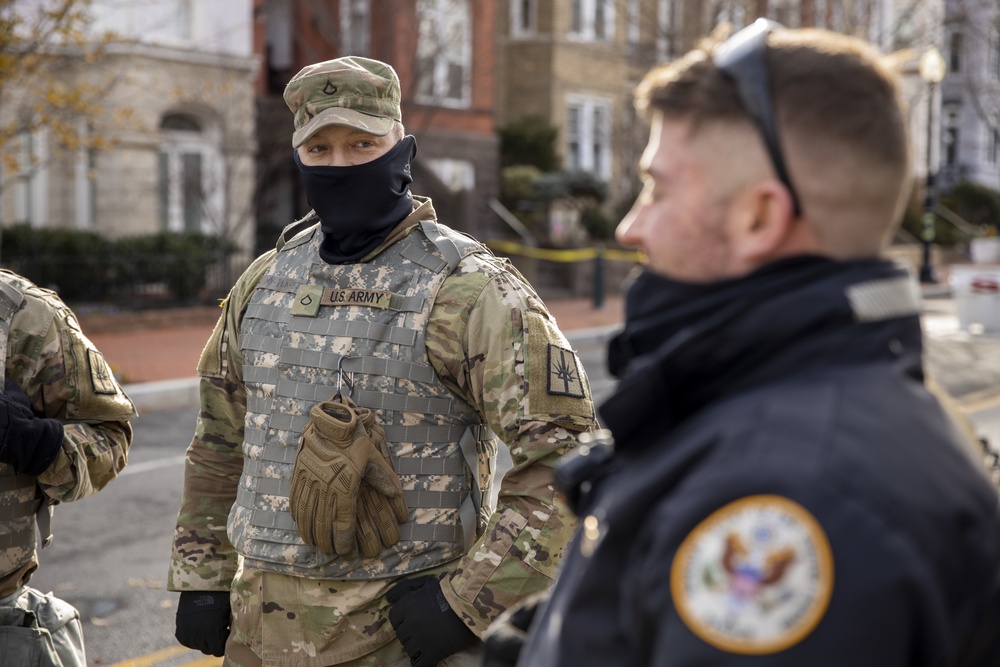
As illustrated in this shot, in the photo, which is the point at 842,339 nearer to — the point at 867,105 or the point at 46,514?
the point at 867,105

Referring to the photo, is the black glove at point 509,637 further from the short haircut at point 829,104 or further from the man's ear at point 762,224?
the short haircut at point 829,104

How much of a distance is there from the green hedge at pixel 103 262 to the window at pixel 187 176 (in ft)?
6.90

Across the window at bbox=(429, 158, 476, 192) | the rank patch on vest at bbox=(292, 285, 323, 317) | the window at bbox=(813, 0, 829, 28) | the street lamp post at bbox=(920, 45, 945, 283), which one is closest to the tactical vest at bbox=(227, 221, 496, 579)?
the rank patch on vest at bbox=(292, 285, 323, 317)

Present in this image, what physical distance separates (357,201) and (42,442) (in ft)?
3.53

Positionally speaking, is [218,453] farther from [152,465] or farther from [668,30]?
[668,30]

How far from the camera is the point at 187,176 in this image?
2045 centimetres

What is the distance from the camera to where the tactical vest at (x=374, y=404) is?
8.89 feet

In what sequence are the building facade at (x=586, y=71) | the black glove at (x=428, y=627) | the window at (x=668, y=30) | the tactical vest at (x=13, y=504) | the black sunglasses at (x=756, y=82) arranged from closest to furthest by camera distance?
the black sunglasses at (x=756, y=82)
the black glove at (x=428, y=627)
the tactical vest at (x=13, y=504)
the window at (x=668, y=30)
the building facade at (x=586, y=71)

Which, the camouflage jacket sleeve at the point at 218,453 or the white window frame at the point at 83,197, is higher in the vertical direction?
the white window frame at the point at 83,197

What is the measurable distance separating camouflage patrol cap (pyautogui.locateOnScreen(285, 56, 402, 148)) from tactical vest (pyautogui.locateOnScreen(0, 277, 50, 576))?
94 cm

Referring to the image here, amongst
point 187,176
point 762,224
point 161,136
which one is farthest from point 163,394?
point 762,224

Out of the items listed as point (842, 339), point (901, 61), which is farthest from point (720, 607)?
point (901, 61)

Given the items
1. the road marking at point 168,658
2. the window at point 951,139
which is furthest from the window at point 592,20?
the road marking at point 168,658

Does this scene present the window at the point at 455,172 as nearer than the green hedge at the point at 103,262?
No
